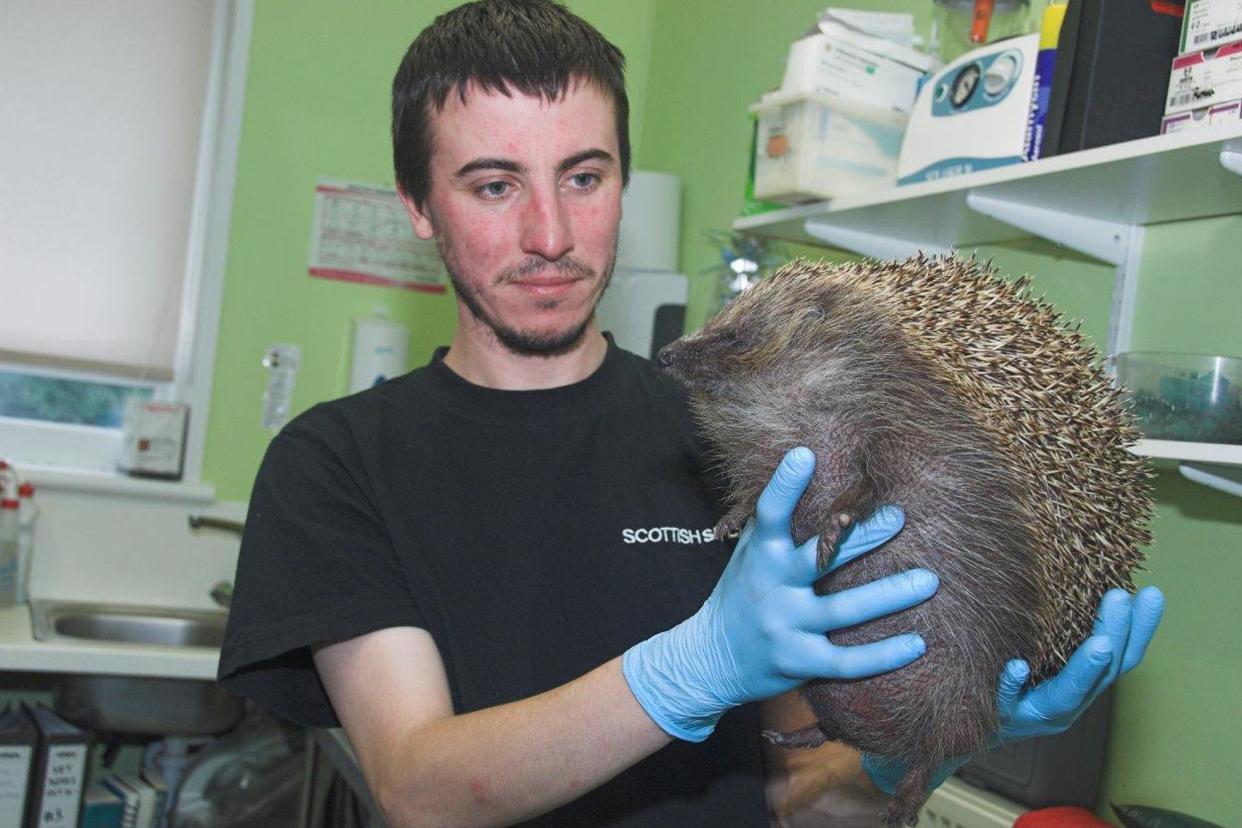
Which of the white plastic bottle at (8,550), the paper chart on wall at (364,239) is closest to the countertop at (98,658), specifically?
the white plastic bottle at (8,550)

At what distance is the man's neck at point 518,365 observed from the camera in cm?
207

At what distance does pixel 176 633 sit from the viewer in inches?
165

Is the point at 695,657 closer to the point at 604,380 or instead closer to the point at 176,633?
the point at 604,380

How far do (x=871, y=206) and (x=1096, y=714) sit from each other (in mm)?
1122

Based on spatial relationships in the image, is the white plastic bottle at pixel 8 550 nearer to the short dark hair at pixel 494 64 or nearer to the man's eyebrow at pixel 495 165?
the short dark hair at pixel 494 64

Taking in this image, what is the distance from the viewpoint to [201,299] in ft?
14.6

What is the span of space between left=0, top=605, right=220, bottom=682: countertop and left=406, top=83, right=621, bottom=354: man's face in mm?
2009

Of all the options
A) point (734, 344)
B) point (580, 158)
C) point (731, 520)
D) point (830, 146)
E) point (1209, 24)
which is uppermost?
point (1209, 24)

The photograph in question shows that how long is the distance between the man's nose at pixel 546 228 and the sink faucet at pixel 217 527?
2.83 metres

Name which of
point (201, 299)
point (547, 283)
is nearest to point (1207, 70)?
point (547, 283)

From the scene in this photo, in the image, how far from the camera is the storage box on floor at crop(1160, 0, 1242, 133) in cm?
185

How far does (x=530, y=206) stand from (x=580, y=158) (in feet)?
0.39

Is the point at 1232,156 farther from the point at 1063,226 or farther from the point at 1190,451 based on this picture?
the point at 1063,226

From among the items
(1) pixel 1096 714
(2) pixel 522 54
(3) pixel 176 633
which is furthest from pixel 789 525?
(3) pixel 176 633
